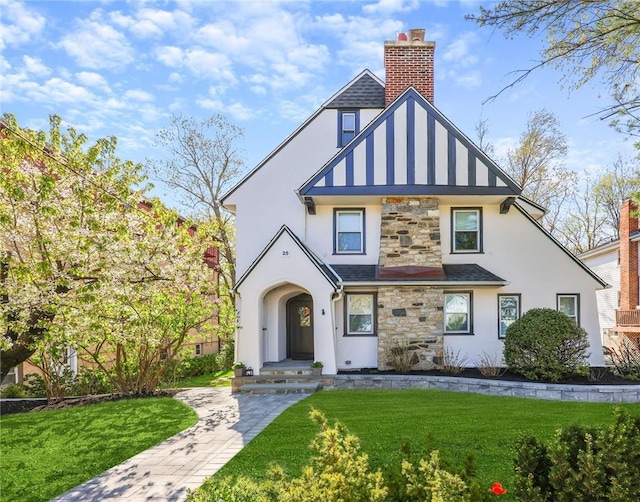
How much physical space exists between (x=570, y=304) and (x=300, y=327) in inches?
343

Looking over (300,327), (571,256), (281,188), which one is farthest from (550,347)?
(281,188)

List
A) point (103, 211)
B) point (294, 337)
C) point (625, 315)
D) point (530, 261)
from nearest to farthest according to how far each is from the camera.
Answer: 1. point (103, 211)
2. point (530, 261)
3. point (294, 337)
4. point (625, 315)

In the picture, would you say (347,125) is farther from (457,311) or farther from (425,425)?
(425,425)

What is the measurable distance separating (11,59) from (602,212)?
37.9m

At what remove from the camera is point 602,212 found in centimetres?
3266

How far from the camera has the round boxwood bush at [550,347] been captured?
10.1 m

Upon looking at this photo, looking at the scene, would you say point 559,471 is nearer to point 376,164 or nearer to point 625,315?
point 376,164

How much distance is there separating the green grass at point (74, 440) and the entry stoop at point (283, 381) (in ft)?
6.24

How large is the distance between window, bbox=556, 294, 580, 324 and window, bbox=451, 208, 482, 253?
3.15 m

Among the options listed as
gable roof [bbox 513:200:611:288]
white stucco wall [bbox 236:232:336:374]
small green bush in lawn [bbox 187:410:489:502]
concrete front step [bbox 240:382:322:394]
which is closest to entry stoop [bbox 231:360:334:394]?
concrete front step [bbox 240:382:322:394]

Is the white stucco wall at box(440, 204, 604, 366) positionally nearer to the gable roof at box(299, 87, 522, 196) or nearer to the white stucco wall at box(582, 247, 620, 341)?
the gable roof at box(299, 87, 522, 196)

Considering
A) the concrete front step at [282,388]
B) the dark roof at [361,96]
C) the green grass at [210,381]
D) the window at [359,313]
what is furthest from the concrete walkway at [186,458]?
the dark roof at [361,96]

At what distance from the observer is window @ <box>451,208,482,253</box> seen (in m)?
13.1

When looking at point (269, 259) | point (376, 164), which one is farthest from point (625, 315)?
point (269, 259)
